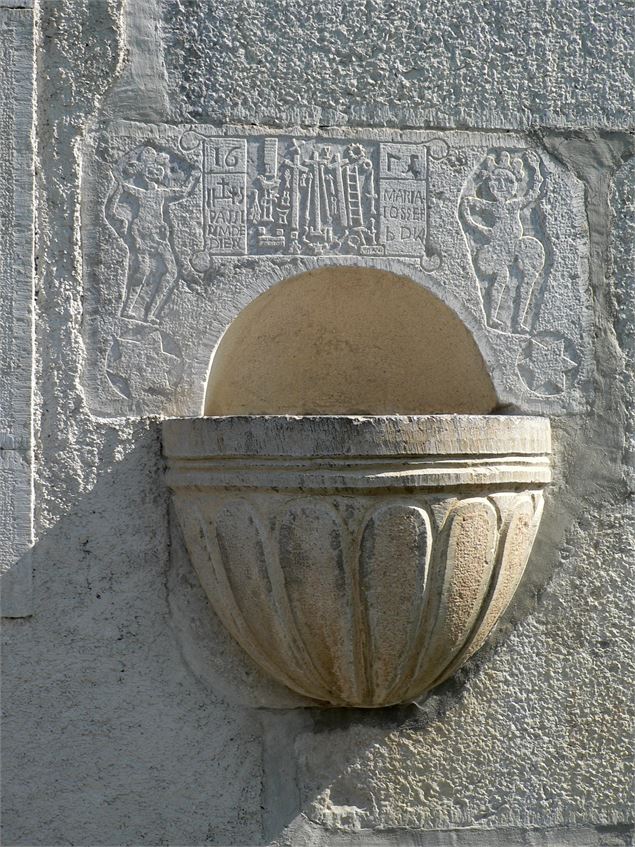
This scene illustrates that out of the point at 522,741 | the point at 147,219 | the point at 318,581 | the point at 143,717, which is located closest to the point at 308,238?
the point at 147,219

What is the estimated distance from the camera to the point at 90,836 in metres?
2.33

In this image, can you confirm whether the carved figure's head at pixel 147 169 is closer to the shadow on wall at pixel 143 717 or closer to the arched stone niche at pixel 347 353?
the arched stone niche at pixel 347 353

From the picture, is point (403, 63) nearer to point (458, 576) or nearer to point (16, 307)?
point (16, 307)

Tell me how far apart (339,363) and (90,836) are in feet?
4.12

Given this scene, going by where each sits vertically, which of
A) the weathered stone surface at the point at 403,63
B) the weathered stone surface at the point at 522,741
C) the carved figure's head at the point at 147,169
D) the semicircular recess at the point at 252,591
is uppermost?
the weathered stone surface at the point at 403,63

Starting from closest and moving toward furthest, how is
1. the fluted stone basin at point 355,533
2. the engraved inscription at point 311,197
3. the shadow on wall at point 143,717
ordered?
the fluted stone basin at point 355,533, the shadow on wall at point 143,717, the engraved inscription at point 311,197

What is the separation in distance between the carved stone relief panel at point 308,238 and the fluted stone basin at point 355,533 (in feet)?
0.68

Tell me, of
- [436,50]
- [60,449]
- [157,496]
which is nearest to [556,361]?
[436,50]

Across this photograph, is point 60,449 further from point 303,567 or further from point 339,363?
point 339,363

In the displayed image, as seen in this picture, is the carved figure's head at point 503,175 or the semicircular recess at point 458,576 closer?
the semicircular recess at point 458,576

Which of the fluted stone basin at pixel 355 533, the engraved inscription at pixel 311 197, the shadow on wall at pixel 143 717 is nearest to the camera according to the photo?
the fluted stone basin at pixel 355 533

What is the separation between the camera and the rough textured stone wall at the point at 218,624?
7.72 ft

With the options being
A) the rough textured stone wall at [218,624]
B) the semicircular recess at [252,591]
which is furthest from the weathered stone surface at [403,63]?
the semicircular recess at [252,591]

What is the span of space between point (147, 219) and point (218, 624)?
91cm
